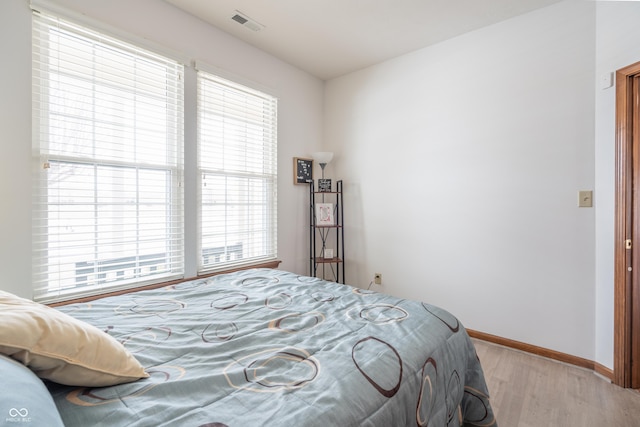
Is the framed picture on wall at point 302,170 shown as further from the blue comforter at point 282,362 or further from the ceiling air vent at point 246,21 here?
the blue comforter at point 282,362

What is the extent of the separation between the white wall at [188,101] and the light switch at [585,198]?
2456mm

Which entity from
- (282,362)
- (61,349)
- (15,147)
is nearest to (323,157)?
(15,147)

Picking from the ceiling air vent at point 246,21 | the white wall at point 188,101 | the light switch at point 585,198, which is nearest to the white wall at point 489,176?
the light switch at point 585,198

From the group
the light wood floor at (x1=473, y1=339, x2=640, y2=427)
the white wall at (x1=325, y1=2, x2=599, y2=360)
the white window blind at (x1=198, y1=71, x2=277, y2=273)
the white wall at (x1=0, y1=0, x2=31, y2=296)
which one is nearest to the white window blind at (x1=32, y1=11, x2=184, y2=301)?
the white wall at (x1=0, y1=0, x2=31, y2=296)

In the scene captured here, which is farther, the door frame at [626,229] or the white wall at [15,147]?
the door frame at [626,229]

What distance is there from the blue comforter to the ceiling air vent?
2140 mm

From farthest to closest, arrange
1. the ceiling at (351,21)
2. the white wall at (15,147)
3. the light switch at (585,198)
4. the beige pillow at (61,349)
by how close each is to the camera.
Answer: the ceiling at (351,21) → the light switch at (585,198) → the white wall at (15,147) → the beige pillow at (61,349)

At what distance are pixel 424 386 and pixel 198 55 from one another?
2762 mm

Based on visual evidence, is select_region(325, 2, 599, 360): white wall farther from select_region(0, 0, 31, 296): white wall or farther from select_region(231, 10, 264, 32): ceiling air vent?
select_region(0, 0, 31, 296): white wall

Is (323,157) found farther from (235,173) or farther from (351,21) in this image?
(351,21)

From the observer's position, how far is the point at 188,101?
96.8 inches

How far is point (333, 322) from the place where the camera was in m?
1.31

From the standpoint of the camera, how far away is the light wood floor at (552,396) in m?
1.68

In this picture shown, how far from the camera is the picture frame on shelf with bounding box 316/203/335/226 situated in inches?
136
